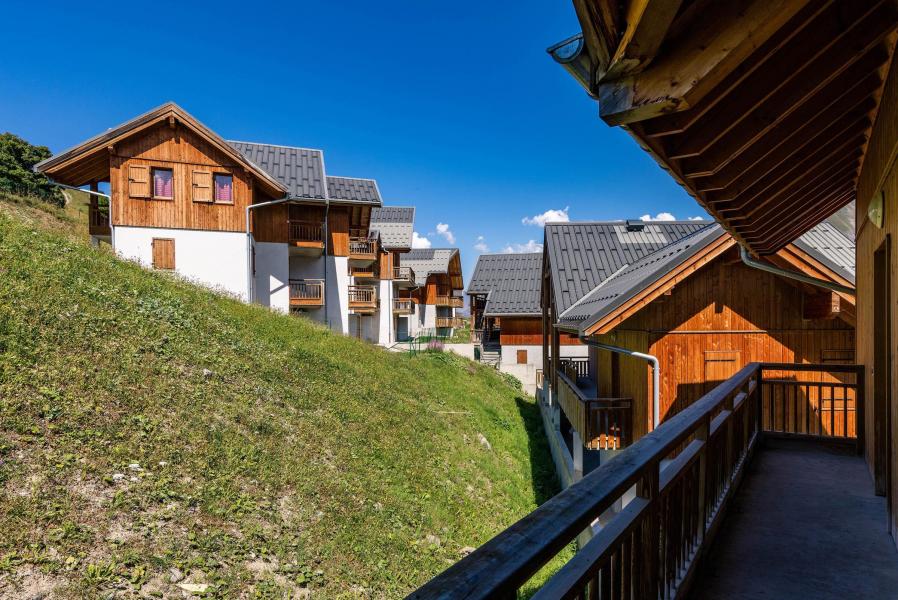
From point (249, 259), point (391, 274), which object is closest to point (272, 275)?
point (249, 259)

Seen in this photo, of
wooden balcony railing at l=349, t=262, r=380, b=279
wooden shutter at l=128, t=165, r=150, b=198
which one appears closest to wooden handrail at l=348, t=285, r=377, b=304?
wooden balcony railing at l=349, t=262, r=380, b=279

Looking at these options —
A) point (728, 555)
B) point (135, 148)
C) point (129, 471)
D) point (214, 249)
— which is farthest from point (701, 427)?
point (135, 148)

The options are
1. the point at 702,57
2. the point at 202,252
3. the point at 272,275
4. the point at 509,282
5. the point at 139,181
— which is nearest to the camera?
the point at 702,57

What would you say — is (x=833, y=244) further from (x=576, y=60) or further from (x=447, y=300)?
(x=447, y=300)

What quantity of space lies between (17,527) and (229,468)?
212 centimetres

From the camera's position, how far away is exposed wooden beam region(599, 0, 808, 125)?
1659 millimetres

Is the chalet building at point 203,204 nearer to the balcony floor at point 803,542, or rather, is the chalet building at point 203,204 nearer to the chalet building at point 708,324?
the chalet building at point 708,324

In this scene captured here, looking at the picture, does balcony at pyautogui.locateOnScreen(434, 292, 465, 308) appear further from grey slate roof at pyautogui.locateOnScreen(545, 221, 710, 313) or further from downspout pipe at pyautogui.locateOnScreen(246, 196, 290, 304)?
grey slate roof at pyautogui.locateOnScreen(545, 221, 710, 313)

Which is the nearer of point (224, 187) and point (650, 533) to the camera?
point (650, 533)

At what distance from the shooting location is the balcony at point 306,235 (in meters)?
→ 19.5

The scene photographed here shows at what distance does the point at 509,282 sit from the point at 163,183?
18.9m

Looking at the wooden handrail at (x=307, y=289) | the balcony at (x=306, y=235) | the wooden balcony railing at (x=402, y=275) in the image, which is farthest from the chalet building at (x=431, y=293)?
the balcony at (x=306, y=235)

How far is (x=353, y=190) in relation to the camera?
21.8 meters

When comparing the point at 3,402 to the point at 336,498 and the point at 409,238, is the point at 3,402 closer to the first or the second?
the point at 336,498
